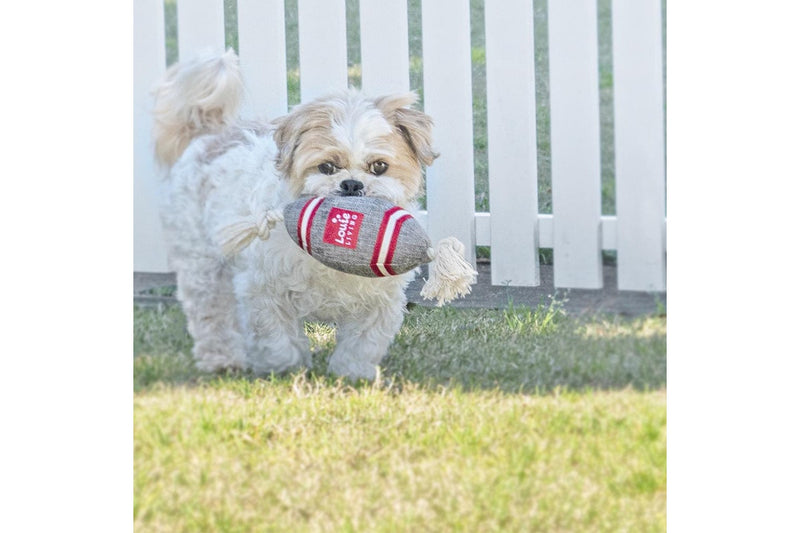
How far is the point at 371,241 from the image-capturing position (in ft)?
8.34

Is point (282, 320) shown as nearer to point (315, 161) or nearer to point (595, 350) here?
point (315, 161)

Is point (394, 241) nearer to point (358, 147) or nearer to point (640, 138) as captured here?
point (358, 147)

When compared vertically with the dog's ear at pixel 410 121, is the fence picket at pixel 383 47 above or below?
above

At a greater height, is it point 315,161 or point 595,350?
point 315,161

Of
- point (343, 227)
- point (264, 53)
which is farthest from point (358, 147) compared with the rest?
point (264, 53)

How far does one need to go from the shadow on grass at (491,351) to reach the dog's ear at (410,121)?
38 cm

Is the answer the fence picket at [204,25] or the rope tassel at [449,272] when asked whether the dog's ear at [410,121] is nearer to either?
the rope tassel at [449,272]

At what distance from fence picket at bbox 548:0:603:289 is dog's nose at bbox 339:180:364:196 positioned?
1.46 feet

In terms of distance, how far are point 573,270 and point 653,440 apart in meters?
0.42

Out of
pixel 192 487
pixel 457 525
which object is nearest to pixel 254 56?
pixel 192 487

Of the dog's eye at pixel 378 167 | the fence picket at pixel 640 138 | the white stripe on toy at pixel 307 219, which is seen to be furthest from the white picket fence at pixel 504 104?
the white stripe on toy at pixel 307 219

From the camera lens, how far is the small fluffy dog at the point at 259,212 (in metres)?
2.63
